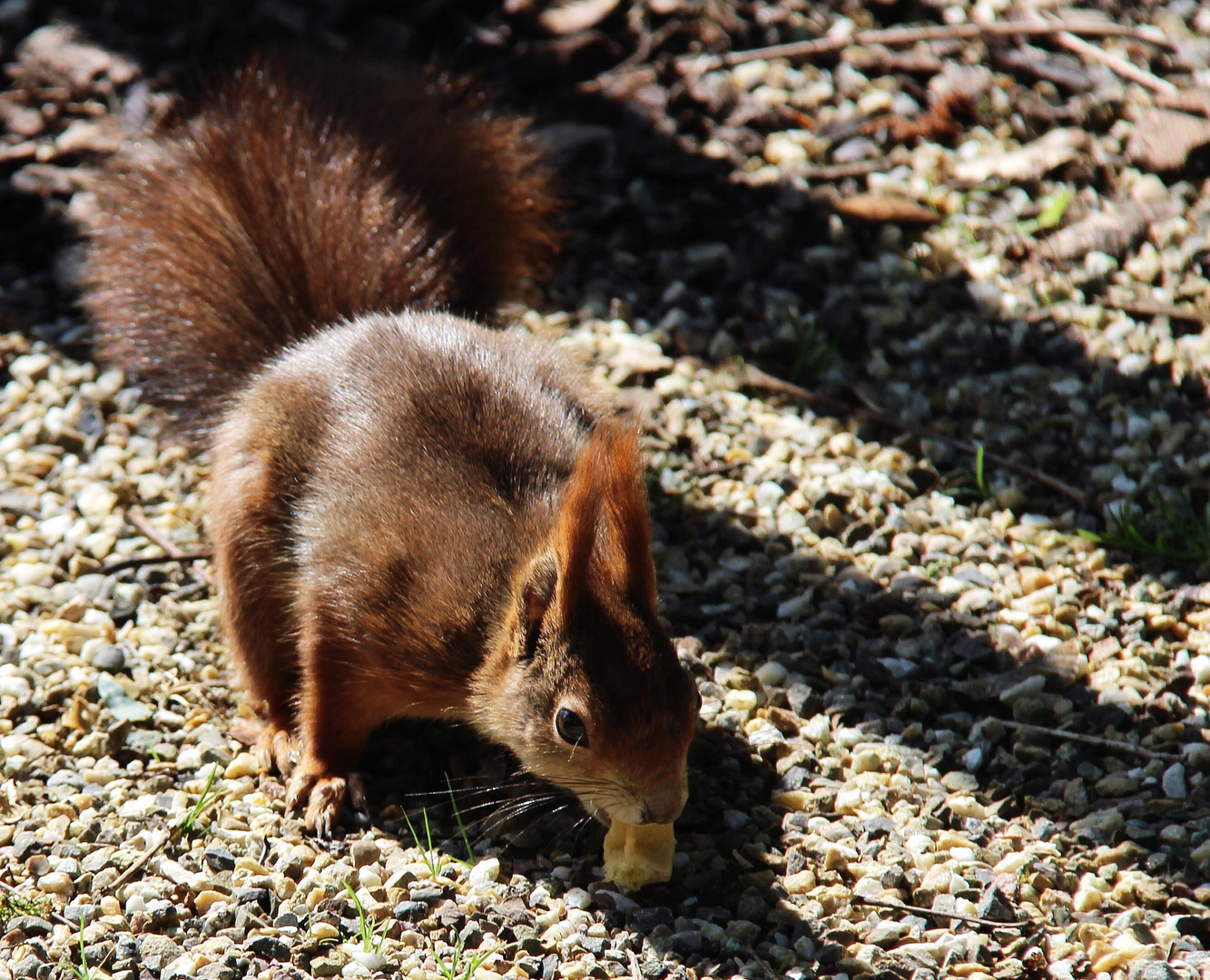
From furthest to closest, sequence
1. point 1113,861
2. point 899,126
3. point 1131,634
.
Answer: point 899,126 < point 1131,634 < point 1113,861

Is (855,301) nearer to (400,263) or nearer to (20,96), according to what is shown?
(400,263)

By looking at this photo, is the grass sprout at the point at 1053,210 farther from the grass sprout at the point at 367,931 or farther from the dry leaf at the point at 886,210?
the grass sprout at the point at 367,931

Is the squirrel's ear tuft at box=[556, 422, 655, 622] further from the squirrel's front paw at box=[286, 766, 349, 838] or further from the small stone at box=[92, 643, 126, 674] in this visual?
the small stone at box=[92, 643, 126, 674]

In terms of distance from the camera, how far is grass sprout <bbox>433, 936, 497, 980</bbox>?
261 centimetres

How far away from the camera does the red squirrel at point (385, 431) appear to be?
109 inches

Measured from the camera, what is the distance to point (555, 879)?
9.57ft

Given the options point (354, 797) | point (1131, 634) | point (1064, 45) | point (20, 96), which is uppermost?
point (1064, 45)

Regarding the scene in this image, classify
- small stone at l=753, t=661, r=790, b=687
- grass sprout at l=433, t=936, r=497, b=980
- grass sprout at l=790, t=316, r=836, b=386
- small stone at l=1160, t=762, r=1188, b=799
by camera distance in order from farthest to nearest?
grass sprout at l=790, t=316, r=836, b=386
small stone at l=753, t=661, r=790, b=687
small stone at l=1160, t=762, r=1188, b=799
grass sprout at l=433, t=936, r=497, b=980

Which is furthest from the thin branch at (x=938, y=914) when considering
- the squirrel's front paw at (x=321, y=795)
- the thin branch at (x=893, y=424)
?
the thin branch at (x=893, y=424)

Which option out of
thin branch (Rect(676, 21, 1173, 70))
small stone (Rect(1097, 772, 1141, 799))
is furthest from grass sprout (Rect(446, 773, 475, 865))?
thin branch (Rect(676, 21, 1173, 70))

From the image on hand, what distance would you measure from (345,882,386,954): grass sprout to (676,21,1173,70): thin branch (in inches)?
149

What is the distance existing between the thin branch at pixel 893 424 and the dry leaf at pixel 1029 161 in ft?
4.11

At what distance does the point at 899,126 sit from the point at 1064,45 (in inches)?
33.0

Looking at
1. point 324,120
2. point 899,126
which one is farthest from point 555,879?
point 899,126
